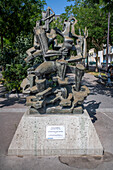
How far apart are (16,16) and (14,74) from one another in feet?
20.1

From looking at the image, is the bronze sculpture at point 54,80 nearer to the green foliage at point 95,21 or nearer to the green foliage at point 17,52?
the green foliage at point 17,52

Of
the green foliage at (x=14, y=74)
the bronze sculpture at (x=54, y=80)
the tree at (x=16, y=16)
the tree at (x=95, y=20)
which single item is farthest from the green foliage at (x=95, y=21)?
the bronze sculpture at (x=54, y=80)

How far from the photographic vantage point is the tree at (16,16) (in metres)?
13.2

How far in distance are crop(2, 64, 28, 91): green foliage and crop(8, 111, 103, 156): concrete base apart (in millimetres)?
6150

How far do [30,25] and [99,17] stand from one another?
10.7 meters

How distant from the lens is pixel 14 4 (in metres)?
13.2


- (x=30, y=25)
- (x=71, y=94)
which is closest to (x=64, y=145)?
(x=71, y=94)

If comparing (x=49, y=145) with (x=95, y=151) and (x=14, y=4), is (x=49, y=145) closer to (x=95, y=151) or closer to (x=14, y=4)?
(x=95, y=151)

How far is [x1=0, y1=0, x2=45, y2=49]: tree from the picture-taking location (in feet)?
43.4

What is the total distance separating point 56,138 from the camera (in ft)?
13.2

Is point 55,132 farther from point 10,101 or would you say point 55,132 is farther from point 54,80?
point 10,101

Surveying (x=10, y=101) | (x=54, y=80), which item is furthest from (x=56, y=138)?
(x=10, y=101)

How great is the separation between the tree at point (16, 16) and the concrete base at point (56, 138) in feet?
36.8

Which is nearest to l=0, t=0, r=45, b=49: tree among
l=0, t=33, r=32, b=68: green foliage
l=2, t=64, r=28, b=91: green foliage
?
l=0, t=33, r=32, b=68: green foliage
